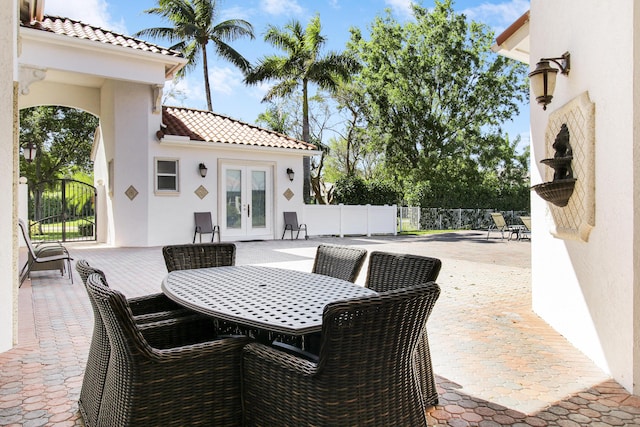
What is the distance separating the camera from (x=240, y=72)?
21.9 metres

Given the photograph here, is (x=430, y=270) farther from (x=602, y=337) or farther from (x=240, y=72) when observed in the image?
(x=240, y=72)

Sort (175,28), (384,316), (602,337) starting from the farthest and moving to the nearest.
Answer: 1. (175,28)
2. (602,337)
3. (384,316)

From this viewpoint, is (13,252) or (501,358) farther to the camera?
(13,252)

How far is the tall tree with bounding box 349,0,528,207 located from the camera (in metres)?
23.5

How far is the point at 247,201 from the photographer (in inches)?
536

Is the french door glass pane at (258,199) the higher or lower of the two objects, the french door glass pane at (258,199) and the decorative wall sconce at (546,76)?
the lower

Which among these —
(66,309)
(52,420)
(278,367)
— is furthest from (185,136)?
(278,367)

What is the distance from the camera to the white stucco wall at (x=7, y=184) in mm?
3607

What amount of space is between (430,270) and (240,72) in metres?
21.1

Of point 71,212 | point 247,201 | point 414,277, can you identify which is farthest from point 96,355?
point 71,212

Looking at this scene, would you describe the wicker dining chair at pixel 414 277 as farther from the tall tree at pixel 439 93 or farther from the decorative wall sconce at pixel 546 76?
the tall tree at pixel 439 93

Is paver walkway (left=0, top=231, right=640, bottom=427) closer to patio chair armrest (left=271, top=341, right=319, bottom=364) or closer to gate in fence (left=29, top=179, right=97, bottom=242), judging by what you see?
patio chair armrest (left=271, top=341, right=319, bottom=364)

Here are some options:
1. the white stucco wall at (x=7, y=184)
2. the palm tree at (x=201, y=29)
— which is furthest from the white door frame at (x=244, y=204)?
the palm tree at (x=201, y=29)

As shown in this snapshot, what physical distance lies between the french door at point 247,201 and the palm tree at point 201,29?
981 cm
